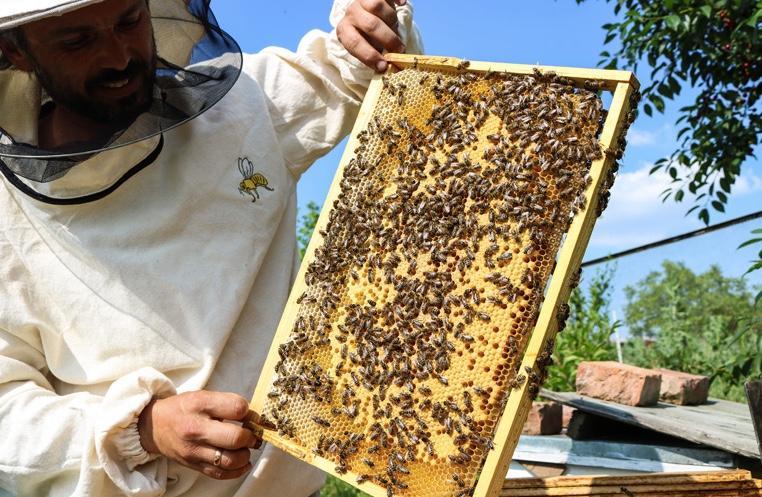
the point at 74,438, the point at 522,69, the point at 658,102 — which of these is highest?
the point at 658,102

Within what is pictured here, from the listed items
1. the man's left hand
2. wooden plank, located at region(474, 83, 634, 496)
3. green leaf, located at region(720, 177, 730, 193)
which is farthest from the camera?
green leaf, located at region(720, 177, 730, 193)

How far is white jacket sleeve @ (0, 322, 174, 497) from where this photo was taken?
2.50 meters

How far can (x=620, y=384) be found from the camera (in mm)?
5543

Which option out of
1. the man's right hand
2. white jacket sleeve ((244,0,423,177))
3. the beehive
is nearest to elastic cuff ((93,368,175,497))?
the man's right hand

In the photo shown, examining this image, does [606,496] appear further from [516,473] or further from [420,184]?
[516,473]

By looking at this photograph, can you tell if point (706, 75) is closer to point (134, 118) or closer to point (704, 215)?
point (704, 215)

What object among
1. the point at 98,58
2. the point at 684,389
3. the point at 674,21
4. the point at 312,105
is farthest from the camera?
the point at 684,389

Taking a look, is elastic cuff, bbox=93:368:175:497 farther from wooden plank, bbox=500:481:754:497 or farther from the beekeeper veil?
wooden plank, bbox=500:481:754:497

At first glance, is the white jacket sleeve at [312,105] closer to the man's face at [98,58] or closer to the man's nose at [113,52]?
the man's face at [98,58]

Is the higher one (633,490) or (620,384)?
(620,384)

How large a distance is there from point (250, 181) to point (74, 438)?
4.09 feet

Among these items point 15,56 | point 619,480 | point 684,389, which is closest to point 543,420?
point 684,389

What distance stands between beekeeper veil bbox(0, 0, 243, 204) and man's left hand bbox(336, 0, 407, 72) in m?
0.50

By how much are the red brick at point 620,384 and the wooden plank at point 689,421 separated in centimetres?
10
